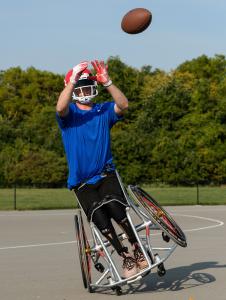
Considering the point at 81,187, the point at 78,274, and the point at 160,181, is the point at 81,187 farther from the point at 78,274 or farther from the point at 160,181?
the point at 160,181

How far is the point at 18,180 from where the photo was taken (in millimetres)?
60000

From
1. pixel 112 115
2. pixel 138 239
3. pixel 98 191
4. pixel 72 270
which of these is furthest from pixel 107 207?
pixel 72 270

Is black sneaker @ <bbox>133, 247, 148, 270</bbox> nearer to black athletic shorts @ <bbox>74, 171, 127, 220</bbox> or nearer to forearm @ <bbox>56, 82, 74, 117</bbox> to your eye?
black athletic shorts @ <bbox>74, 171, 127, 220</bbox>

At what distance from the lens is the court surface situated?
8641 millimetres

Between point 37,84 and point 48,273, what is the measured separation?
97.0 meters

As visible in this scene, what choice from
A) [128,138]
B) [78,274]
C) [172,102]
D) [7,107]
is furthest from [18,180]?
[78,274]

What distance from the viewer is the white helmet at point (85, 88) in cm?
877

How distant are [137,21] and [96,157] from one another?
7.19ft

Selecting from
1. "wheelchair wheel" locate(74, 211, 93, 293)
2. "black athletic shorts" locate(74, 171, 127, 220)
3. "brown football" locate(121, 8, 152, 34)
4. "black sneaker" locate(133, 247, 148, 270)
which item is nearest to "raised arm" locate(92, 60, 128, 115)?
"black athletic shorts" locate(74, 171, 127, 220)

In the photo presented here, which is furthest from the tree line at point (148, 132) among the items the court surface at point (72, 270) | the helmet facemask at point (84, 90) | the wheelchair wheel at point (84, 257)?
the helmet facemask at point (84, 90)

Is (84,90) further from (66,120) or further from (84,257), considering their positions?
(84,257)

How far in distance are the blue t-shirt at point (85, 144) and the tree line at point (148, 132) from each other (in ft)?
145

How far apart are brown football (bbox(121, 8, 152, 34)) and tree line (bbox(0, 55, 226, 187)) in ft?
140

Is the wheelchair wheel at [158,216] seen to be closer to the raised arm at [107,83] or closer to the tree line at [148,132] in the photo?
the raised arm at [107,83]
